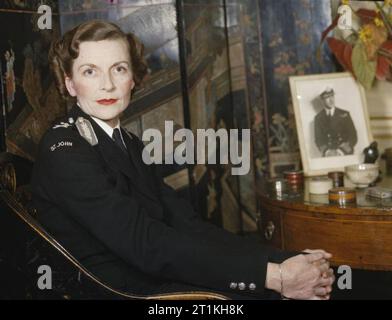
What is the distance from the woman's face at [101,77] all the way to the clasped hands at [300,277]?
587 millimetres

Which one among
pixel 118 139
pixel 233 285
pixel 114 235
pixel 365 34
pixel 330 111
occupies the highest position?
pixel 365 34

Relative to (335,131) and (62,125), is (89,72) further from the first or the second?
(335,131)

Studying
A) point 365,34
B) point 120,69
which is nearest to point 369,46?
point 365,34

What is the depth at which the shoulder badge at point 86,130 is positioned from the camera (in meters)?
1.44

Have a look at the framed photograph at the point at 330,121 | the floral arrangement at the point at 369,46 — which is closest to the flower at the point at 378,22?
the floral arrangement at the point at 369,46

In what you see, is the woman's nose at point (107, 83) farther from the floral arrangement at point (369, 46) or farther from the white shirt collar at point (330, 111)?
the floral arrangement at point (369, 46)

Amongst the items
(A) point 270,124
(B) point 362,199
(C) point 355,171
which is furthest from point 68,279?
(A) point 270,124

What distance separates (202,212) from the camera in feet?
7.02

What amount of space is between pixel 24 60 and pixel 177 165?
0.63 metres

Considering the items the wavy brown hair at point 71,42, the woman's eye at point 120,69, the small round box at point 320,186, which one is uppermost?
the wavy brown hair at point 71,42

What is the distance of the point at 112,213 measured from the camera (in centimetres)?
132

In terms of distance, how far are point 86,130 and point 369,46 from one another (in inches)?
46.1

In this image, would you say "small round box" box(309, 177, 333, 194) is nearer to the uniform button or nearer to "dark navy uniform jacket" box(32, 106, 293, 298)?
"dark navy uniform jacket" box(32, 106, 293, 298)

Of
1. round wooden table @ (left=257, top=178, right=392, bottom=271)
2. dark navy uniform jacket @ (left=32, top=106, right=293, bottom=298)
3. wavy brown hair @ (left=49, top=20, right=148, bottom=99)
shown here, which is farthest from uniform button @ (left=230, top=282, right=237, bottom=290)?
wavy brown hair @ (left=49, top=20, right=148, bottom=99)
